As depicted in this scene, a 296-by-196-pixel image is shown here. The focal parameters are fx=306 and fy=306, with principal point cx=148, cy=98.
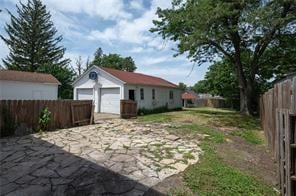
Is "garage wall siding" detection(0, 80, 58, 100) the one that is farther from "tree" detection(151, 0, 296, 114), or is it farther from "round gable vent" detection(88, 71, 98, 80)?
"tree" detection(151, 0, 296, 114)

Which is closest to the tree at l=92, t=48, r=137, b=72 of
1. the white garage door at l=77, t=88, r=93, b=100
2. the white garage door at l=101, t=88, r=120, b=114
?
the white garage door at l=77, t=88, r=93, b=100

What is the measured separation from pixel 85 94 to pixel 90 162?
18507 mm

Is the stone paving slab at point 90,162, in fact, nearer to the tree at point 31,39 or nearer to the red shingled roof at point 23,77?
the red shingled roof at point 23,77

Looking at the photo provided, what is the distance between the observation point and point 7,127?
1083 centimetres

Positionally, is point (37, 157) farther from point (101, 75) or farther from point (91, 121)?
point (101, 75)

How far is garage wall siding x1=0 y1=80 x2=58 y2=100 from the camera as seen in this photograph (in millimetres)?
23766

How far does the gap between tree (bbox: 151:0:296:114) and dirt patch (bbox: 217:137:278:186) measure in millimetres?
8760

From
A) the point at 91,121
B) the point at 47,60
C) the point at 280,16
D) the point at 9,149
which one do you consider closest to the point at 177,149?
the point at 9,149

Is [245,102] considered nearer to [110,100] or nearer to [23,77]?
[110,100]

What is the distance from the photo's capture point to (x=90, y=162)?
718 centimetres

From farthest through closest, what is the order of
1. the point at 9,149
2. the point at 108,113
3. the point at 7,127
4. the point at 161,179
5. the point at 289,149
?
the point at 108,113, the point at 7,127, the point at 9,149, the point at 161,179, the point at 289,149

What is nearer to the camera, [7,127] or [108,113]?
[7,127]

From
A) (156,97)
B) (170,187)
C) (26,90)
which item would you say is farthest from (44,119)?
(156,97)

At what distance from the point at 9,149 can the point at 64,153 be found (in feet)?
5.91
